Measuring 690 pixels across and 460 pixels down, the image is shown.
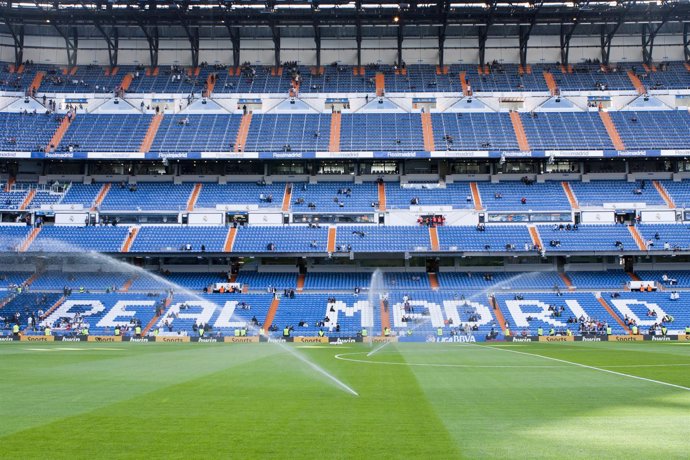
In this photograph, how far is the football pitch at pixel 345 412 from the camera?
11641 mm

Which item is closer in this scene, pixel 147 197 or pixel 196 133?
pixel 147 197

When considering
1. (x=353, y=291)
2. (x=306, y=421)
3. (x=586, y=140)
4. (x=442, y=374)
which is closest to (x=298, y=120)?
(x=353, y=291)

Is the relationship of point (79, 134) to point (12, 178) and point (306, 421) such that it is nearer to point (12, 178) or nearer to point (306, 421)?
point (12, 178)

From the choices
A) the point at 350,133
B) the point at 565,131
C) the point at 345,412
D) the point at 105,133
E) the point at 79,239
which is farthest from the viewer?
A: the point at 350,133

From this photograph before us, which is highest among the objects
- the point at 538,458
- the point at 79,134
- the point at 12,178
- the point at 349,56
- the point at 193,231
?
the point at 349,56

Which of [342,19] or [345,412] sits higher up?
[342,19]

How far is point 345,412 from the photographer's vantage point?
609 inches

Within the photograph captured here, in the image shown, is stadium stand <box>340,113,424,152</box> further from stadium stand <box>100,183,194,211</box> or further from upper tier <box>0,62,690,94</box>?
stadium stand <box>100,183,194,211</box>

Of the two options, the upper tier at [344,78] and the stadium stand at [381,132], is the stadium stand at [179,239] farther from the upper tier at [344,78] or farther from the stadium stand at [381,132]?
the upper tier at [344,78]

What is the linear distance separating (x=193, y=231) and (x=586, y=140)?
50026 millimetres

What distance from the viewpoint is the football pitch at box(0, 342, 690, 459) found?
458 inches

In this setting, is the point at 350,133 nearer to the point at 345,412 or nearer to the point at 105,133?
the point at 105,133

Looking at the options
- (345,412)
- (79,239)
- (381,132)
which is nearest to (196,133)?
(79,239)

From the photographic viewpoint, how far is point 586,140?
79000 mm
